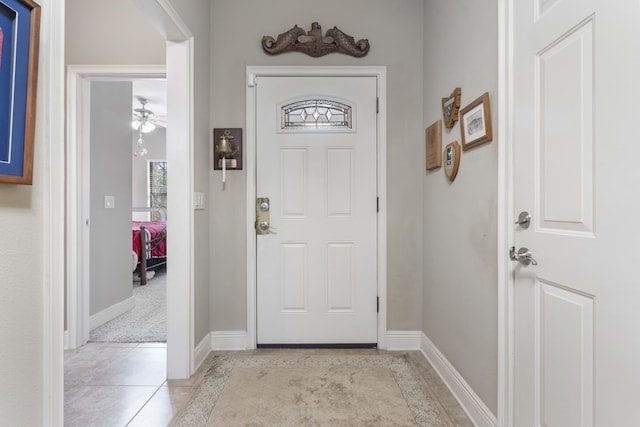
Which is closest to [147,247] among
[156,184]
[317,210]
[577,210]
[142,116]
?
[142,116]

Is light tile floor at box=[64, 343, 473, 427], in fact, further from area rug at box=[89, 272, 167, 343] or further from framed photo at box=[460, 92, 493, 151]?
framed photo at box=[460, 92, 493, 151]

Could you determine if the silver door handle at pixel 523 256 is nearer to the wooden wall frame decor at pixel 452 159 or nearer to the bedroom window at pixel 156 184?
the wooden wall frame decor at pixel 452 159

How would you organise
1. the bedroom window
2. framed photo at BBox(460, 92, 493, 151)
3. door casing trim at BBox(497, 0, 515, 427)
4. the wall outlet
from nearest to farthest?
door casing trim at BBox(497, 0, 515, 427) < framed photo at BBox(460, 92, 493, 151) < the wall outlet < the bedroom window

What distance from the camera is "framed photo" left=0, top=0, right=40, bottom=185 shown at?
0.81 m

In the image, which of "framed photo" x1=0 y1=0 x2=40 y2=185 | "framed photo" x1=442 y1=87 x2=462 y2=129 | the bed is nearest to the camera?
"framed photo" x1=0 y1=0 x2=40 y2=185

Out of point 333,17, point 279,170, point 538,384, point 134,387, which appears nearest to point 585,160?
point 538,384

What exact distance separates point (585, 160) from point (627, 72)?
0.82ft

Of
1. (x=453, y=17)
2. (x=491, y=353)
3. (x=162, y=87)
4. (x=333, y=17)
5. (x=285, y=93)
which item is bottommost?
(x=491, y=353)

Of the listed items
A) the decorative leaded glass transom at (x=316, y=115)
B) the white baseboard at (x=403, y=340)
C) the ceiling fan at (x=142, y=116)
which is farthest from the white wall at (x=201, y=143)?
the ceiling fan at (x=142, y=116)

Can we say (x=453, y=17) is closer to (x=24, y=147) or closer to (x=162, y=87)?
(x=24, y=147)

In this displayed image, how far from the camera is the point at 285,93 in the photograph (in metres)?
2.56

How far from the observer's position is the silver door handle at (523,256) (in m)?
1.26

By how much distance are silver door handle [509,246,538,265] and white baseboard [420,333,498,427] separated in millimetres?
750

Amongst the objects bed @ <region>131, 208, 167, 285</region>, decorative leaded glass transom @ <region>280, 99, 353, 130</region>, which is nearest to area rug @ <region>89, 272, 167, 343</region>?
bed @ <region>131, 208, 167, 285</region>
